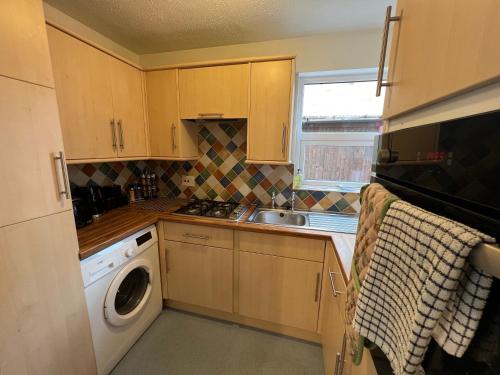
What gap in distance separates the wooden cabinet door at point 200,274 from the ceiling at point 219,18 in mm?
1644

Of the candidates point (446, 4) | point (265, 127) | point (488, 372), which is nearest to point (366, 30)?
point (265, 127)

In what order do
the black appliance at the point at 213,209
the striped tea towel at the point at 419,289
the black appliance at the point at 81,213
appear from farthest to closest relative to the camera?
the black appliance at the point at 213,209 → the black appliance at the point at 81,213 → the striped tea towel at the point at 419,289

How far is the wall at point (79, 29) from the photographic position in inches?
54.7

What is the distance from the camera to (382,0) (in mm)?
1294

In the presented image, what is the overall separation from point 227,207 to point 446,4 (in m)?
1.76

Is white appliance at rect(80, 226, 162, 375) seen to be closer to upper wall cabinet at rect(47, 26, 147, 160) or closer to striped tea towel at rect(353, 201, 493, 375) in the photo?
upper wall cabinet at rect(47, 26, 147, 160)

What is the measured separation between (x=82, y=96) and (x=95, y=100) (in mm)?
86

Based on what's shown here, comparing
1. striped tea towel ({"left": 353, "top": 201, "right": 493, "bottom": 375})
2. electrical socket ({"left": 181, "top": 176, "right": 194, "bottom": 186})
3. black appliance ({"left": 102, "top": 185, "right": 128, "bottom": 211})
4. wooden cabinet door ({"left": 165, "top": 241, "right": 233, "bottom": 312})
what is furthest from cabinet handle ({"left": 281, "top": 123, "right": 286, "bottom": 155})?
black appliance ({"left": 102, "top": 185, "right": 128, "bottom": 211})

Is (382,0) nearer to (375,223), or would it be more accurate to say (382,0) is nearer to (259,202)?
(375,223)

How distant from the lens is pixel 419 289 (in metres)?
0.34

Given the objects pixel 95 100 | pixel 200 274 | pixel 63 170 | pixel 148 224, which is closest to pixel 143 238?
pixel 148 224

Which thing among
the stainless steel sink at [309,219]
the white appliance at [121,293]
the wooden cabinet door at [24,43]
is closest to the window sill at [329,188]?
the stainless steel sink at [309,219]

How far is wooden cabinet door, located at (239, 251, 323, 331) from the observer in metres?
1.53

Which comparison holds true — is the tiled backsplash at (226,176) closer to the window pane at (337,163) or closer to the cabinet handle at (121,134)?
the window pane at (337,163)
